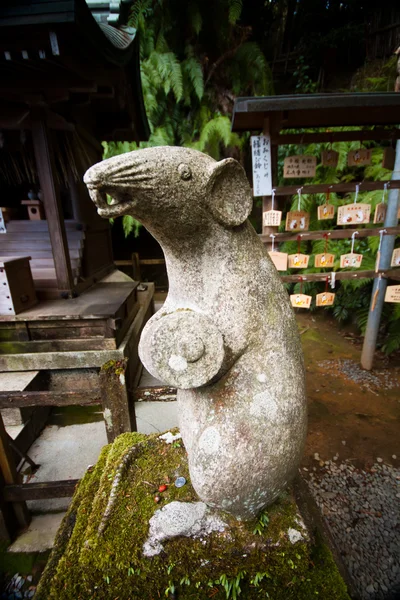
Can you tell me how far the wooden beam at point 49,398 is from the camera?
1.92 m

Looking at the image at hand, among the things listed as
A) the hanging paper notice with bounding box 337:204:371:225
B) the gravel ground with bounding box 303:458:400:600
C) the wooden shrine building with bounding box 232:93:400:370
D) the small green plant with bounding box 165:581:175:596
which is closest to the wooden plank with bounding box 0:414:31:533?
the small green plant with bounding box 165:581:175:596

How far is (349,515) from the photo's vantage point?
2.58 metres

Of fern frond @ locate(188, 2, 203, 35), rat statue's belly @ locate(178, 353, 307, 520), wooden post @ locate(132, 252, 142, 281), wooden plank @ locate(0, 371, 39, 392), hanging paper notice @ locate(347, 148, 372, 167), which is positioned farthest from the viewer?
wooden post @ locate(132, 252, 142, 281)

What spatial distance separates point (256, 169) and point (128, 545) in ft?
10.7

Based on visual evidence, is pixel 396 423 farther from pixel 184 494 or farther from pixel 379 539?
pixel 184 494

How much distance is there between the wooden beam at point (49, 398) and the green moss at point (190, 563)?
63 centimetres

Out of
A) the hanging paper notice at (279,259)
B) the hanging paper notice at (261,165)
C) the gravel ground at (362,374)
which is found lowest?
the gravel ground at (362,374)

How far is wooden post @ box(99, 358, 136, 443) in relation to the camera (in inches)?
70.1

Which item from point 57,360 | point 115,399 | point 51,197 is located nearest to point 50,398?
point 115,399

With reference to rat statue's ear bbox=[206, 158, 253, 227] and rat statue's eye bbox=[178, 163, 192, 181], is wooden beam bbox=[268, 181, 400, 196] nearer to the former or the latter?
rat statue's ear bbox=[206, 158, 253, 227]

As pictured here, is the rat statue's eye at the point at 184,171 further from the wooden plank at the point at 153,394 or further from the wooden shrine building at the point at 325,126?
the wooden shrine building at the point at 325,126

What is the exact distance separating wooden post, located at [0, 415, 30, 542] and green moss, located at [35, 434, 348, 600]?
1.07 metres

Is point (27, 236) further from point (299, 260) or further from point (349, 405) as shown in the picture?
point (349, 405)

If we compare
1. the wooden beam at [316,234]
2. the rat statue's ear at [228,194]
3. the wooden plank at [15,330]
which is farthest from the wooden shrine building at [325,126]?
the wooden plank at [15,330]
